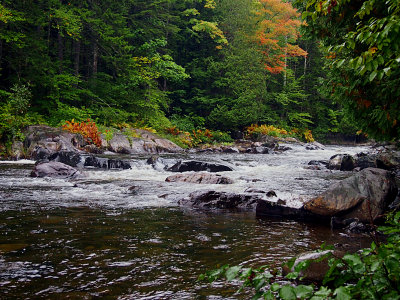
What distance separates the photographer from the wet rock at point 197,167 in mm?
13500

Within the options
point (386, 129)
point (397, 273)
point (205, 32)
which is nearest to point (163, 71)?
point (205, 32)

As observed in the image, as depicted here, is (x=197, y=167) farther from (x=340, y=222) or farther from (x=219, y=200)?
(x=340, y=222)

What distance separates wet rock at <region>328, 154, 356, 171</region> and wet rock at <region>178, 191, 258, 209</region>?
8.57 m

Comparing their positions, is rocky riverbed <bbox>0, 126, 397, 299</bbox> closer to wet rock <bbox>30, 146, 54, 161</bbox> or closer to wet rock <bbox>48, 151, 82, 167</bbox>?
wet rock <bbox>48, 151, 82, 167</bbox>

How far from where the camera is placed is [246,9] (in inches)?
1190

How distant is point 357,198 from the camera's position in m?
5.87

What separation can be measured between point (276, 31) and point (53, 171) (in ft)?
85.4

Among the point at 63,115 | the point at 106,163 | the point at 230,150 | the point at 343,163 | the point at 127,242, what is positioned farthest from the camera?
the point at 230,150

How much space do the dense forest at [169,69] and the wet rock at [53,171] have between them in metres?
5.69

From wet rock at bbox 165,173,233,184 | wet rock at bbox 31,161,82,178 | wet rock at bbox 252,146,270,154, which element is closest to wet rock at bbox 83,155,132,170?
wet rock at bbox 31,161,82,178

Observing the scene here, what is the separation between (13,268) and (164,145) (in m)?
18.2

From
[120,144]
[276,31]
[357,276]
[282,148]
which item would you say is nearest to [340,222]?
[357,276]

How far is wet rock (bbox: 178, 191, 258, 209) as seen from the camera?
7185 millimetres

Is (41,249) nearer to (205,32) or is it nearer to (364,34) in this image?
(364,34)
